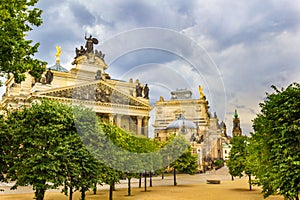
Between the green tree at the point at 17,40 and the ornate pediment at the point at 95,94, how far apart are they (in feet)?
136

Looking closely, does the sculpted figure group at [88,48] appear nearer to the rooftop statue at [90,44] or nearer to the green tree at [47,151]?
the rooftop statue at [90,44]

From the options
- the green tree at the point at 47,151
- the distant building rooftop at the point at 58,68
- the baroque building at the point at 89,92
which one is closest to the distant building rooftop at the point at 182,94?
the baroque building at the point at 89,92

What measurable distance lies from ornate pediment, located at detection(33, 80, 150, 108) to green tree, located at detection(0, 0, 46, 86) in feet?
136

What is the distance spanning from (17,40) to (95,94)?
47360 millimetres

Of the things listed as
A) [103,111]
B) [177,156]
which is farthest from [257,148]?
[103,111]

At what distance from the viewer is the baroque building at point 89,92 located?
5694 centimetres

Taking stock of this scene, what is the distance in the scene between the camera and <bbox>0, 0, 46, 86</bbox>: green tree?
13.0 meters

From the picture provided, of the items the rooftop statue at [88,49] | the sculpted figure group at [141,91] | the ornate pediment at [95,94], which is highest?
the rooftop statue at [88,49]

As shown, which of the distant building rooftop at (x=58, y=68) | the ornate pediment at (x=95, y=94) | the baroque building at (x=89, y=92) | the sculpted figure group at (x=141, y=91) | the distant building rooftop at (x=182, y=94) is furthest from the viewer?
the distant building rooftop at (x=182, y=94)

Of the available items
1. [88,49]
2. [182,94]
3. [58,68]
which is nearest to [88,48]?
[88,49]

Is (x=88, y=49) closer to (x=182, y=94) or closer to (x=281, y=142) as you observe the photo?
(x=182, y=94)

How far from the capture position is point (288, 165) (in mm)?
13664

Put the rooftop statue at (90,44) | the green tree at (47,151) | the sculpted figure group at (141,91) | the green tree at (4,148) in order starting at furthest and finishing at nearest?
1. the rooftop statue at (90,44)
2. the sculpted figure group at (141,91)
3. the green tree at (4,148)
4. the green tree at (47,151)

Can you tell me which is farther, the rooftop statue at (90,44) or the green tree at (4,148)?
the rooftop statue at (90,44)
